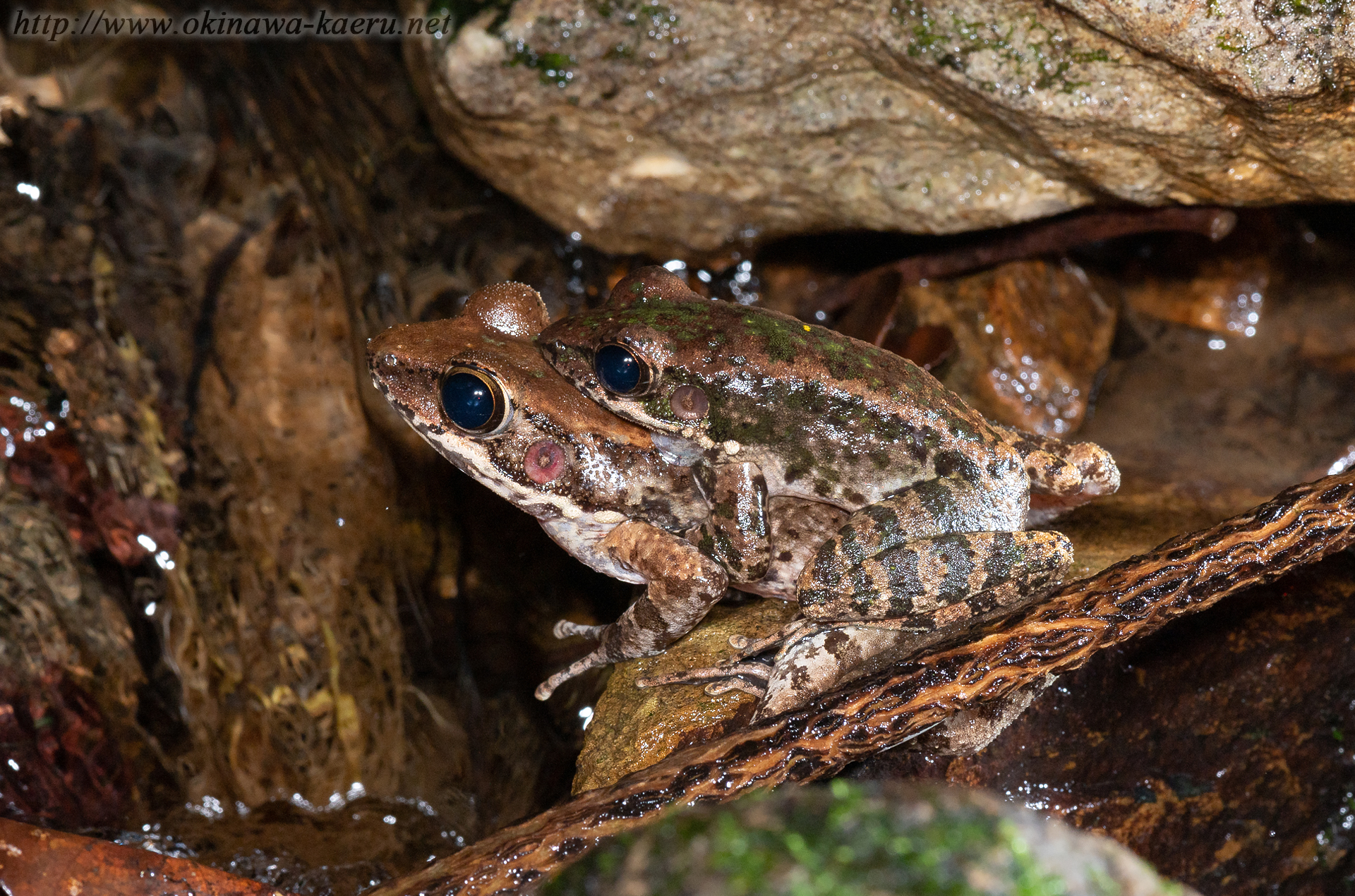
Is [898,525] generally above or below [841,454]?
below

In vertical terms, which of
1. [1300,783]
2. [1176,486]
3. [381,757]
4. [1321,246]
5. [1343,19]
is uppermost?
[1343,19]

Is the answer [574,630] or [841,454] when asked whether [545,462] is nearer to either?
[574,630]

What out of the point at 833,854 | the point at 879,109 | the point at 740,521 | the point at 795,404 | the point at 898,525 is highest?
the point at 879,109

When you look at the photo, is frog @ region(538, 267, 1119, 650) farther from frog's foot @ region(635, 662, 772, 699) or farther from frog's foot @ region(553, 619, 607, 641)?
frog's foot @ region(553, 619, 607, 641)

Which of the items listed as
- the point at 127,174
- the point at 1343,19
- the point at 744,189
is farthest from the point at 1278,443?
the point at 127,174

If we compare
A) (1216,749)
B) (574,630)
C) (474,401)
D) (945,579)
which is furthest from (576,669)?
(1216,749)

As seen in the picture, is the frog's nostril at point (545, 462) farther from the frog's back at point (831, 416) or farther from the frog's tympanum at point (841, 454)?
the frog's back at point (831, 416)

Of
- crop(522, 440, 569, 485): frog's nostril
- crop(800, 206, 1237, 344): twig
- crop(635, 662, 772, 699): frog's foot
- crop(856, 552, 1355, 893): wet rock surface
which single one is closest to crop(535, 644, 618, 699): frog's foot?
crop(635, 662, 772, 699): frog's foot

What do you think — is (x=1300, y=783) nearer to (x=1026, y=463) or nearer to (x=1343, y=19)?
(x=1026, y=463)
